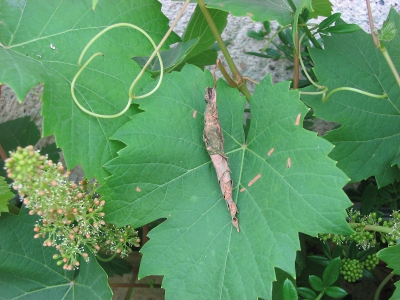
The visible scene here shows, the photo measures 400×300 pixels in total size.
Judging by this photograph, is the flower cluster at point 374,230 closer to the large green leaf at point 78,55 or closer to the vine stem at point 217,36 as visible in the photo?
the vine stem at point 217,36

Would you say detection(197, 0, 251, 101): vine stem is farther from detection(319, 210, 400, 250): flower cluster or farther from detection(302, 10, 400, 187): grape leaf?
detection(319, 210, 400, 250): flower cluster

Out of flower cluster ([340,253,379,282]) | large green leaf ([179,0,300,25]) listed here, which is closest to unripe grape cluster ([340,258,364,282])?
flower cluster ([340,253,379,282])

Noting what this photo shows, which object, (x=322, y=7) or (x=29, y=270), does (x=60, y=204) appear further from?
(x=322, y=7)

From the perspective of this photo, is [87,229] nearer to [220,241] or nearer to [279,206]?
[220,241]

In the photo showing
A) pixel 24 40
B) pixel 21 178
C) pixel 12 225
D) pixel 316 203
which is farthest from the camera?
pixel 12 225

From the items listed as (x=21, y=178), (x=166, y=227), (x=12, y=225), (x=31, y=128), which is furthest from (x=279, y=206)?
(x=31, y=128)

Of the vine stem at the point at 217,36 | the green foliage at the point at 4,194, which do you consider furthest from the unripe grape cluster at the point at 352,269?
the green foliage at the point at 4,194
